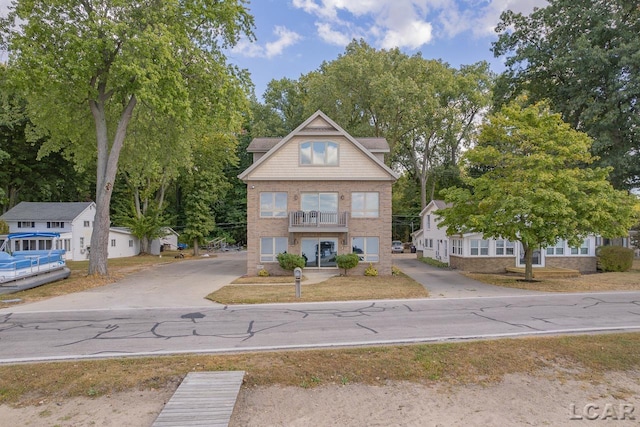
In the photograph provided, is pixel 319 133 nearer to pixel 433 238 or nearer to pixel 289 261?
pixel 289 261

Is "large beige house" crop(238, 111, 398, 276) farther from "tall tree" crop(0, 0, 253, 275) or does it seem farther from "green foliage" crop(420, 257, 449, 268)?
"green foliage" crop(420, 257, 449, 268)

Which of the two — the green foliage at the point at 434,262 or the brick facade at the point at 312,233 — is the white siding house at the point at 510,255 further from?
the brick facade at the point at 312,233

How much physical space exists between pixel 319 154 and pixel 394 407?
1753cm

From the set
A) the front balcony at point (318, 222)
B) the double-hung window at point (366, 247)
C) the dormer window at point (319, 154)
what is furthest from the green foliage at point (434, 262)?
the dormer window at point (319, 154)

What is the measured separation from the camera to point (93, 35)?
18125 millimetres

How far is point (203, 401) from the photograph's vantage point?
5.79 meters

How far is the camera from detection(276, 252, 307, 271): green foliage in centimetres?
2136

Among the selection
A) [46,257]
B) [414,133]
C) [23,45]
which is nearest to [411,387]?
[46,257]

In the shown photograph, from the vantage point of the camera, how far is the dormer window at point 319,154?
870 inches

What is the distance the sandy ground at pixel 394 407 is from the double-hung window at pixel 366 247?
51.2 ft

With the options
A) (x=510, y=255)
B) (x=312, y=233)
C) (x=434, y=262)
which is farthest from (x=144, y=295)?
(x=510, y=255)

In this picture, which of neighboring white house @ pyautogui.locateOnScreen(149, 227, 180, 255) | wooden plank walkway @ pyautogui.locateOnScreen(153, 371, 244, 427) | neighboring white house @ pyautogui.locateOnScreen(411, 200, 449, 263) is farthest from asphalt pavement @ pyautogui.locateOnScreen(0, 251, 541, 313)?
neighboring white house @ pyautogui.locateOnScreen(149, 227, 180, 255)

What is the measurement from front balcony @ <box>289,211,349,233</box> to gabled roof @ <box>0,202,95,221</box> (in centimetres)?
2356

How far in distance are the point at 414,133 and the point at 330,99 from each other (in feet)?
35.6
